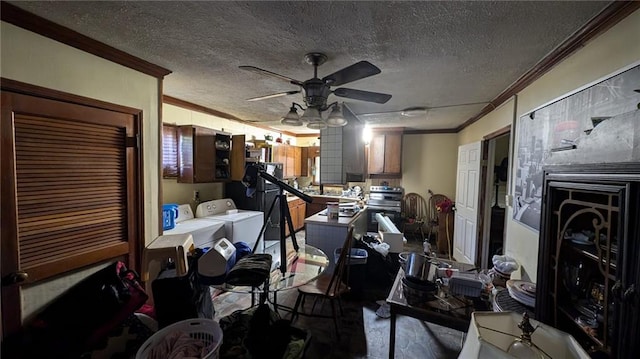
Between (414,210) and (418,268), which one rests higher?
(418,268)

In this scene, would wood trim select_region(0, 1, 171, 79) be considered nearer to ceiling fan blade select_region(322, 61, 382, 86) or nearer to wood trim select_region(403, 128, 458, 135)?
ceiling fan blade select_region(322, 61, 382, 86)

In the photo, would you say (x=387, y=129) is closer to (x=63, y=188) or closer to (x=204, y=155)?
(x=204, y=155)

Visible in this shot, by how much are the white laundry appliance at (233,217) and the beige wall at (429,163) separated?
128 inches

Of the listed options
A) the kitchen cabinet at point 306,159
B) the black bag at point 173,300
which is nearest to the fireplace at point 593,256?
the black bag at point 173,300

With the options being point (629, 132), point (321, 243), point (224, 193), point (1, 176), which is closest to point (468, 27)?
point (629, 132)

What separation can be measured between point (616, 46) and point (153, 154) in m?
3.15

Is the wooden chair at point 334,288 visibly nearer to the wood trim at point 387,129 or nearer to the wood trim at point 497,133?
the wood trim at point 497,133

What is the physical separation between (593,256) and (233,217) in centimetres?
346

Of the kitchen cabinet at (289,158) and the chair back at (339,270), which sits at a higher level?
the kitchen cabinet at (289,158)

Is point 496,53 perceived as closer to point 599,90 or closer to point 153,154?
point 599,90

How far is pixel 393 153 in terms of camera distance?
5.22m

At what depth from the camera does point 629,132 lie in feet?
3.52

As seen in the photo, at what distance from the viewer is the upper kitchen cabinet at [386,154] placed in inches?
204

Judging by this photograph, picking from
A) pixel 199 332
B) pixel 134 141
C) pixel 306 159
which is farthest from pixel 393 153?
pixel 199 332
